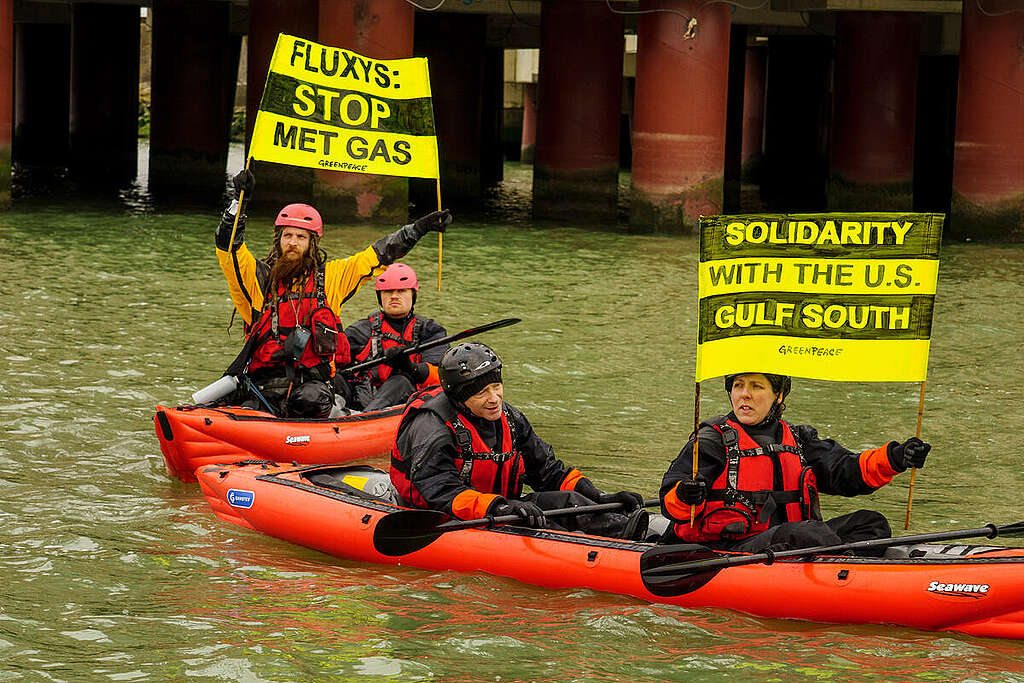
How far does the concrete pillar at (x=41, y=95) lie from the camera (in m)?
35.8

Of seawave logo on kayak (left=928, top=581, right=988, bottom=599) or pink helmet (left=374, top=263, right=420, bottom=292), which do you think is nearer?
seawave logo on kayak (left=928, top=581, right=988, bottom=599)

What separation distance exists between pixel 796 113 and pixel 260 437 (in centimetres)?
3041

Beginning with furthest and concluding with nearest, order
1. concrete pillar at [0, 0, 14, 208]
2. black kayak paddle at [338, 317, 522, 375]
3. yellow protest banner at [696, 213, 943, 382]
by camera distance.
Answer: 1. concrete pillar at [0, 0, 14, 208]
2. black kayak paddle at [338, 317, 522, 375]
3. yellow protest banner at [696, 213, 943, 382]

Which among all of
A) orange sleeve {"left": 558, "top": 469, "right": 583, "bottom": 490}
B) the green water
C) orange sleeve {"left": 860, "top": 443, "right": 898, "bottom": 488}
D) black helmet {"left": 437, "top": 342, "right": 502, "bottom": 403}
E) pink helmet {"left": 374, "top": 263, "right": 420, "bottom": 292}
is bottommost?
the green water

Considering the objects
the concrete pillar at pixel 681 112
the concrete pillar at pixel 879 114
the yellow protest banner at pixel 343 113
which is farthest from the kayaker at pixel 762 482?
the concrete pillar at pixel 879 114

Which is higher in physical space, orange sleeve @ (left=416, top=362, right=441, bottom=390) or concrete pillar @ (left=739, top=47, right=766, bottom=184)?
concrete pillar @ (left=739, top=47, right=766, bottom=184)

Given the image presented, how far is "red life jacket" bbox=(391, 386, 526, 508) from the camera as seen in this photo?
739 cm

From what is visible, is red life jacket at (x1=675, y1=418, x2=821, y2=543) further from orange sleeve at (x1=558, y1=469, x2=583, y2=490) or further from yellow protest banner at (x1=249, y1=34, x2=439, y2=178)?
yellow protest banner at (x1=249, y1=34, x2=439, y2=178)

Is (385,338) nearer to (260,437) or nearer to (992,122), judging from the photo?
(260,437)

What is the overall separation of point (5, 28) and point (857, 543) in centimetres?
1737

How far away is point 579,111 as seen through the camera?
2550 cm

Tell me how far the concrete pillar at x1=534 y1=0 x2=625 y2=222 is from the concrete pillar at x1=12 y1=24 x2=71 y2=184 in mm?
14433

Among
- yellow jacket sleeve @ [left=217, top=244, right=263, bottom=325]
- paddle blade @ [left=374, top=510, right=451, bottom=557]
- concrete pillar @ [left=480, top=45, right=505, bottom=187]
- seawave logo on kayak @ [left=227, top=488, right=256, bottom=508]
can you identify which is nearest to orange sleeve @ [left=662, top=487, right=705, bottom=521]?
paddle blade @ [left=374, top=510, right=451, bottom=557]

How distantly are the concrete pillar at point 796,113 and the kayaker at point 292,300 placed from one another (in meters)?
27.3
